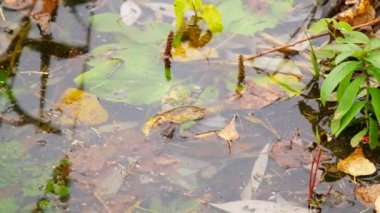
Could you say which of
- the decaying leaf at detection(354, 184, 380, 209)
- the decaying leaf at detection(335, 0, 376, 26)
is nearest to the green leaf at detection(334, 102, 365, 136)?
the decaying leaf at detection(354, 184, 380, 209)

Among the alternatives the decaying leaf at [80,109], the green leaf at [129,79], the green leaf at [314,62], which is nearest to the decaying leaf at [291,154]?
the green leaf at [314,62]

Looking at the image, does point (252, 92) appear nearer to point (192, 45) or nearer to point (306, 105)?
point (306, 105)

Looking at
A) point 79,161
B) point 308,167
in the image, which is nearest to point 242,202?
point 308,167

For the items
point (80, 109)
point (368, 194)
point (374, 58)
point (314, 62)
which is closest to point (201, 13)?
point (314, 62)

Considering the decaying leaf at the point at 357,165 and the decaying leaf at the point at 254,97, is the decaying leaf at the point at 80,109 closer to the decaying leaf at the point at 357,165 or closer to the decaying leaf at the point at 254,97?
the decaying leaf at the point at 254,97

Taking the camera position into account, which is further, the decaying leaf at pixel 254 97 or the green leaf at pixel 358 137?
the decaying leaf at pixel 254 97

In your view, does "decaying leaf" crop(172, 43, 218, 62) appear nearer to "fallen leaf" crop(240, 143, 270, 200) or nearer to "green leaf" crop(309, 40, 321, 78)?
"green leaf" crop(309, 40, 321, 78)
